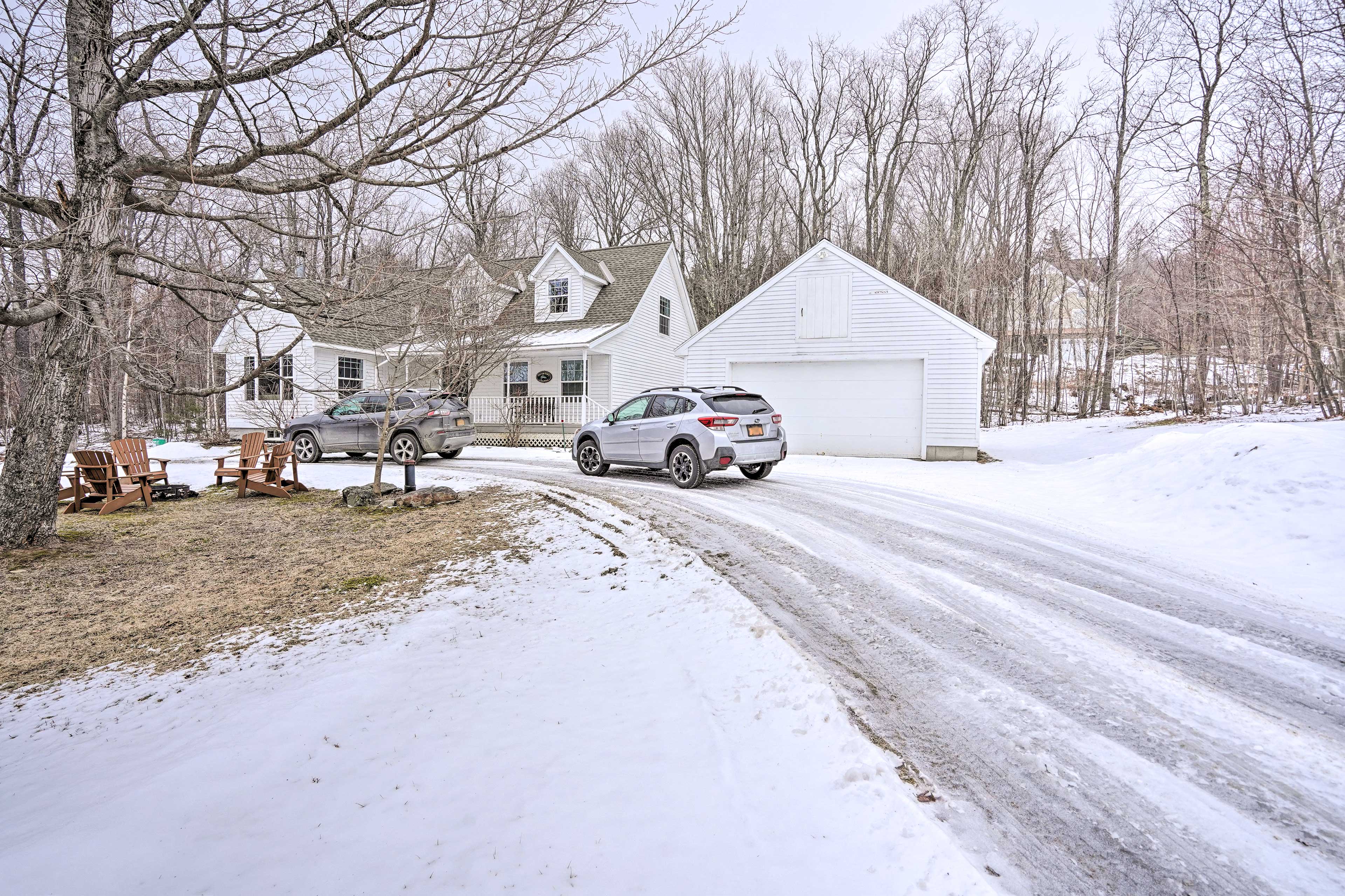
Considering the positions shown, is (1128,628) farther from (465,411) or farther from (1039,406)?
(1039,406)

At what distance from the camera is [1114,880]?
6.73ft

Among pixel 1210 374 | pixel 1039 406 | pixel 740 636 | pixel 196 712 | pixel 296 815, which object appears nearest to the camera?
pixel 296 815

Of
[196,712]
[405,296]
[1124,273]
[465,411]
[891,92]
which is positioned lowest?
[196,712]

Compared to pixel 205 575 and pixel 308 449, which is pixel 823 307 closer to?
pixel 308 449

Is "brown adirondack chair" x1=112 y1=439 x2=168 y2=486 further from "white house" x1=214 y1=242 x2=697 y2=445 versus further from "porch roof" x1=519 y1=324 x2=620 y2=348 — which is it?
"porch roof" x1=519 y1=324 x2=620 y2=348

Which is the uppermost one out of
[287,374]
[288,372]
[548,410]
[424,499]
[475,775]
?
[288,372]

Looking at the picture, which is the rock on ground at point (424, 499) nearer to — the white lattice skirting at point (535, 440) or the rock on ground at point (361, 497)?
the rock on ground at point (361, 497)

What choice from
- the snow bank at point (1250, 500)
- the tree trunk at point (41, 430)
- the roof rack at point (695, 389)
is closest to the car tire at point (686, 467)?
the roof rack at point (695, 389)

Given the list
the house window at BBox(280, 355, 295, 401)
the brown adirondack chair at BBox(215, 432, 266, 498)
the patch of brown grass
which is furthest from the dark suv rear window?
the house window at BBox(280, 355, 295, 401)

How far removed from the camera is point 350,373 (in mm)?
23578

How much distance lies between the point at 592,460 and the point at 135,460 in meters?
7.28

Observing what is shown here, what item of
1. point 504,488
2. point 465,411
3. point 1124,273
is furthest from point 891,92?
point 504,488

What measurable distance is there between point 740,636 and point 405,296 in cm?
534

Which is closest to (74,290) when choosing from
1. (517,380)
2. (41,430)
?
(41,430)
